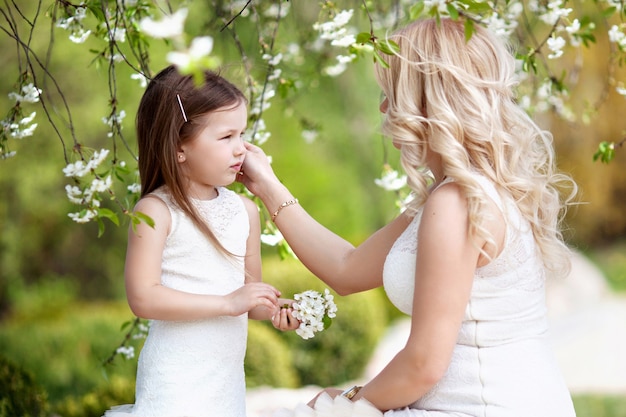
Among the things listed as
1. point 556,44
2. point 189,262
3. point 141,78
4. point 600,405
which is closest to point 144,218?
point 189,262

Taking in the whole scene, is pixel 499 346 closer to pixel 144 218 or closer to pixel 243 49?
pixel 144 218

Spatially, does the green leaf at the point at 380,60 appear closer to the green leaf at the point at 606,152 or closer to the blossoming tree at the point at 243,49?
the blossoming tree at the point at 243,49

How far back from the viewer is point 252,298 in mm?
2182

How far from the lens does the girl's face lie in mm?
2301

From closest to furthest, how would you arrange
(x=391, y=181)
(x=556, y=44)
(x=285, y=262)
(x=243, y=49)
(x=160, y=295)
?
(x=160, y=295), (x=556, y=44), (x=391, y=181), (x=243, y=49), (x=285, y=262)

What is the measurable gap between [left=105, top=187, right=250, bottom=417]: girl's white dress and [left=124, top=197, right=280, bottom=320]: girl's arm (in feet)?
0.26

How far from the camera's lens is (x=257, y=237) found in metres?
2.55

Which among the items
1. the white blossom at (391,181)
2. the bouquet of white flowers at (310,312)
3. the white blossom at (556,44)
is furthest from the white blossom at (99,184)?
the white blossom at (556,44)

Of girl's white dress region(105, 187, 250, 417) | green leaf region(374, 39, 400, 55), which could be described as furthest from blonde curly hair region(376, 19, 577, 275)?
girl's white dress region(105, 187, 250, 417)

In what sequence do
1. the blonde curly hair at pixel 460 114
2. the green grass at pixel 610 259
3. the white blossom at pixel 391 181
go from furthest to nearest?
the green grass at pixel 610 259
the white blossom at pixel 391 181
the blonde curly hair at pixel 460 114

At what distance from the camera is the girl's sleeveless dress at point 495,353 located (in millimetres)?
2115

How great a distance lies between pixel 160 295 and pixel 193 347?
0.20 metres

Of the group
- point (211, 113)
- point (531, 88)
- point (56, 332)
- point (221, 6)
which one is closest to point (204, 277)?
point (211, 113)

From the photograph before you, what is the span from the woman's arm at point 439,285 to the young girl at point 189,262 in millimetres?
380
